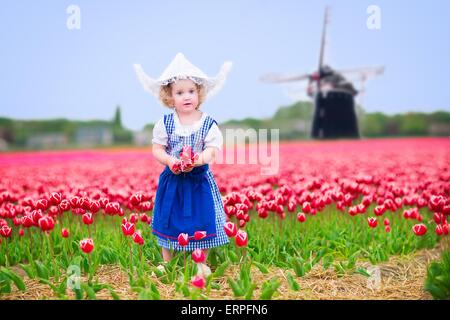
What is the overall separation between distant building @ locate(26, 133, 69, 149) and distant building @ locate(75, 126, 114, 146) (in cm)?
16

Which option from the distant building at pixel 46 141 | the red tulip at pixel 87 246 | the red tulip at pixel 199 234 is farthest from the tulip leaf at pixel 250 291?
the distant building at pixel 46 141

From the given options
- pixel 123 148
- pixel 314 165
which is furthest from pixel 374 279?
pixel 123 148

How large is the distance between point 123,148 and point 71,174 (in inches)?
23.4

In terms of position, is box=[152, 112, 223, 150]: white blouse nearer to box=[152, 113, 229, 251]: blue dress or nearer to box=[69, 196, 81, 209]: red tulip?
box=[152, 113, 229, 251]: blue dress

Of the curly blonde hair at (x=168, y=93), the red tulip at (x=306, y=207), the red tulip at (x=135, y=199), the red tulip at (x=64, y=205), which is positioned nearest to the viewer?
the curly blonde hair at (x=168, y=93)

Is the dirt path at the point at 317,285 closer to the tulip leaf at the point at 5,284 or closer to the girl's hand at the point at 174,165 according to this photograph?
the tulip leaf at the point at 5,284

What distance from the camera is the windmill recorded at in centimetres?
740

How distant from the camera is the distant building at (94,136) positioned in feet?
16.3

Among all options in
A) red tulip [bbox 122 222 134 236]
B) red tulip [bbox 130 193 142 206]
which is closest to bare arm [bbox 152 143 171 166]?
red tulip [bbox 122 222 134 236]

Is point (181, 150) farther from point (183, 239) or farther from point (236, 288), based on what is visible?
point (236, 288)

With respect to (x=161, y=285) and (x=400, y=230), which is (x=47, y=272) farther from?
(x=400, y=230)

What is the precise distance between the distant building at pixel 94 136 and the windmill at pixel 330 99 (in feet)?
8.76

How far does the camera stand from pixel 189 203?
276cm

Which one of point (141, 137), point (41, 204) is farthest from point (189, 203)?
point (141, 137)
